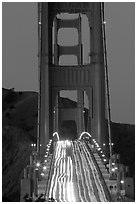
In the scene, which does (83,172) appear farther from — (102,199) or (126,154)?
(126,154)

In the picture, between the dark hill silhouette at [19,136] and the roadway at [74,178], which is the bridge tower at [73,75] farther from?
the dark hill silhouette at [19,136]

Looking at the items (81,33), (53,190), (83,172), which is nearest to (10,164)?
(81,33)

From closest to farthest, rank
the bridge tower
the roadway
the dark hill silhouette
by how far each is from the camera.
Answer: the roadway, the bridge tower, the dark hill silhouette

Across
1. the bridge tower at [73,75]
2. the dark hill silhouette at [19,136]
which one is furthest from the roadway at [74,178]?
the dark hill silhouette at [19,136]

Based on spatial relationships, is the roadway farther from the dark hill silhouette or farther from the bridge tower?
the dark hill silhouette

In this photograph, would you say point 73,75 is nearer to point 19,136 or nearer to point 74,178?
point 74,178

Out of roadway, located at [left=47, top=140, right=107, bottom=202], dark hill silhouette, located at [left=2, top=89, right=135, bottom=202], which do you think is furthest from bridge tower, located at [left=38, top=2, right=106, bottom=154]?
dark hill silhouette, located at [left=2, top=89, right=135, bottom=202]
